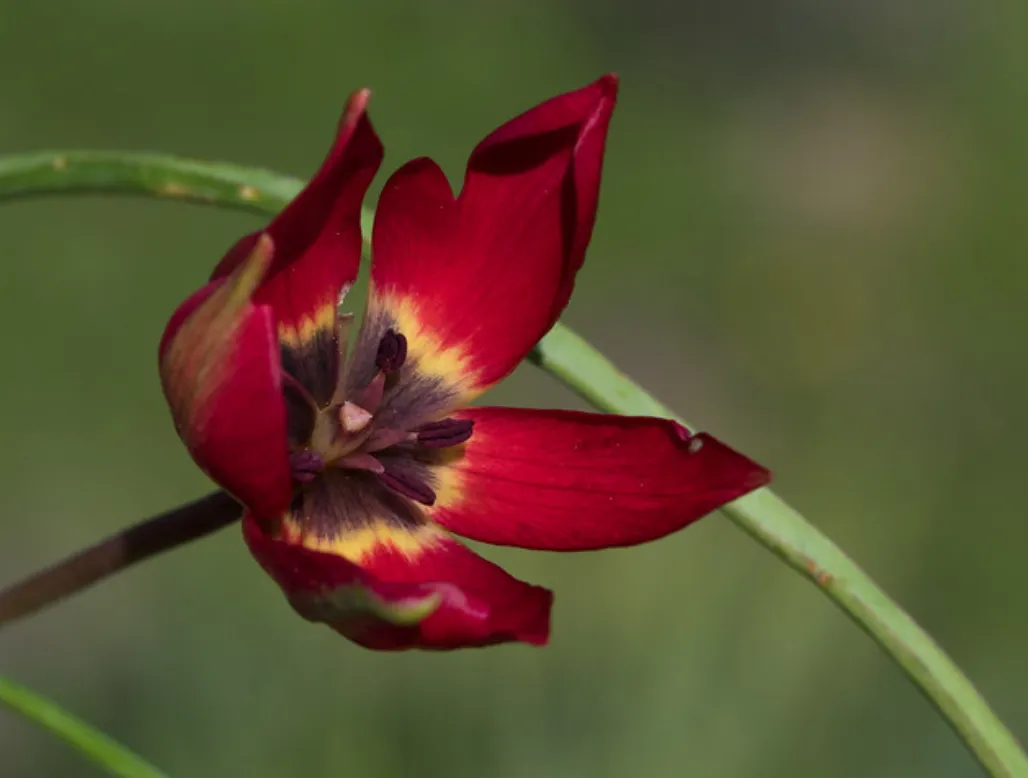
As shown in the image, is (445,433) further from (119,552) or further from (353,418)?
(119,552)

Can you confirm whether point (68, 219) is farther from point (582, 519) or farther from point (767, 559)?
point (582, 519)

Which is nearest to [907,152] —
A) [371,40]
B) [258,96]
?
[371,40]

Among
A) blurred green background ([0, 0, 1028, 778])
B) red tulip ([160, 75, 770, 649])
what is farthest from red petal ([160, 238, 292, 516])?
blurred green background ([0, 0, 1028, 778])

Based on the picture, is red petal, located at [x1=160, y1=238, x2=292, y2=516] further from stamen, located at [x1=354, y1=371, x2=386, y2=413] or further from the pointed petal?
stamen, located at [x1=354, y1=371, x2=386, y2=413]

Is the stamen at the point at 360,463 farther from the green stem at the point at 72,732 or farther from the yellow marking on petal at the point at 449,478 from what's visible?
the green stem at the point at 72,732

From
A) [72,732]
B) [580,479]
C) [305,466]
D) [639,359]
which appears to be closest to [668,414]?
[580,479]

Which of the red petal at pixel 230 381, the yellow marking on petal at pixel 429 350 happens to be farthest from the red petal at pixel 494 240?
the red petal at pixel 230 381
